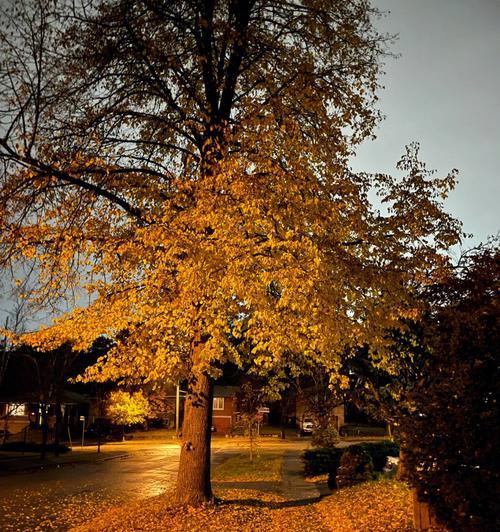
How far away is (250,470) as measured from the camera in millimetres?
21703

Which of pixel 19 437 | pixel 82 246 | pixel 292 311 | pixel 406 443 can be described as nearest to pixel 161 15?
pixel 82 246

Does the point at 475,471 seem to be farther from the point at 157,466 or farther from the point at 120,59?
the point at 157,466

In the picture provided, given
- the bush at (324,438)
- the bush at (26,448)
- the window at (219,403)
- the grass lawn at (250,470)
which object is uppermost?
the bush at (324,438)

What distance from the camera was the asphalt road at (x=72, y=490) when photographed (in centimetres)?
1222

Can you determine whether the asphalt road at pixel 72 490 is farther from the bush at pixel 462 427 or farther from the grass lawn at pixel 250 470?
the bush at pixel 462 427

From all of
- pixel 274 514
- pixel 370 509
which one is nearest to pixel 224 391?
pixel 274 514

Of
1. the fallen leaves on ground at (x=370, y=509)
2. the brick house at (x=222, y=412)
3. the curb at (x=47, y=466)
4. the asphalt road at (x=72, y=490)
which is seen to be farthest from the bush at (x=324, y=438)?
the brick house at (x=222, y=412)

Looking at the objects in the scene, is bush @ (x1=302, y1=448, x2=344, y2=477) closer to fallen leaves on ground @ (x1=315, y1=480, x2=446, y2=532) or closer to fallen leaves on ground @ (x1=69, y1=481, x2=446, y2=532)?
fallen leaves on ground @ (x1=315, y1=480, x2=446, y2=532)

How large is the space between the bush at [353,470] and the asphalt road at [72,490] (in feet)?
16.9

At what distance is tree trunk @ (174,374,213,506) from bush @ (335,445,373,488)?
593 centimetres

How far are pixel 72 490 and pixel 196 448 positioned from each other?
8.02m

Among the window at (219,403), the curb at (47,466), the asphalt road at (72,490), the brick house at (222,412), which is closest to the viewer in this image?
the asphalt road at (72,490)

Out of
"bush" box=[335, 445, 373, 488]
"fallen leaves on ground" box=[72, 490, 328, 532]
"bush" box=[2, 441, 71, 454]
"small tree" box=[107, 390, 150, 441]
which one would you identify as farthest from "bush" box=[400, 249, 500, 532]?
"small tree" box=[107, 390, 150, 441]

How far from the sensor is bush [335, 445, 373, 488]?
1584 centimetres
